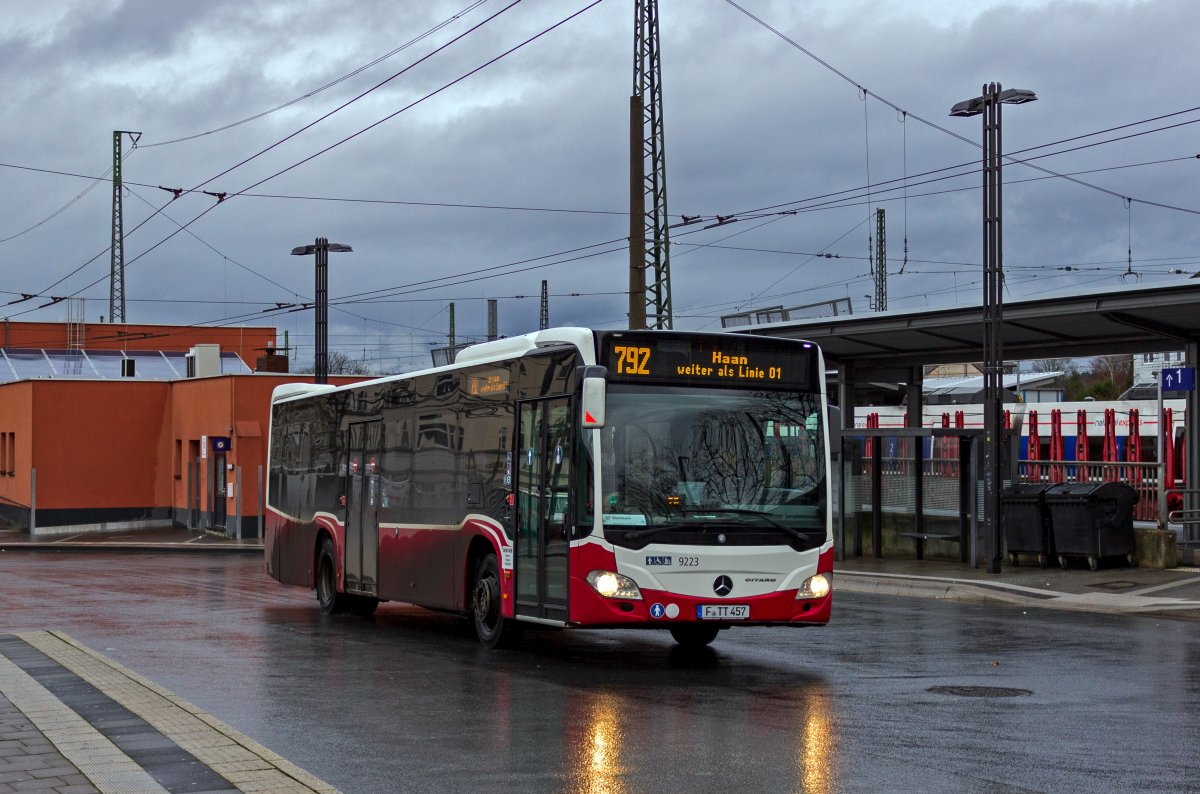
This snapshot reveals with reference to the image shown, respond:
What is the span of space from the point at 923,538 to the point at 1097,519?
481 cm

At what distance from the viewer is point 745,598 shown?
12.9 metres

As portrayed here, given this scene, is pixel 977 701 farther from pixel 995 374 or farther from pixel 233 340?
pixel 233 340

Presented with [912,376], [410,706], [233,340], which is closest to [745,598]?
[410,706]

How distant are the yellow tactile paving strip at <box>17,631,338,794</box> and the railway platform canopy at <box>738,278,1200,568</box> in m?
16.5

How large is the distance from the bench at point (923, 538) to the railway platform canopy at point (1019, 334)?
0.20 m

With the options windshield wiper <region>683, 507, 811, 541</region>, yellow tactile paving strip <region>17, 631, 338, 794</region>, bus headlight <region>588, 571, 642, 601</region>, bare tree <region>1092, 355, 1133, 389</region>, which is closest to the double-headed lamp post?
windshield wiper <region>683, 507, 811, 541</region>

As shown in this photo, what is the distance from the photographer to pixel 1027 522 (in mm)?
24266

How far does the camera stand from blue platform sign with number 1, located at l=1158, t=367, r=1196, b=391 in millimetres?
23766

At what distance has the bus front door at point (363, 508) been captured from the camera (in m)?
17.9

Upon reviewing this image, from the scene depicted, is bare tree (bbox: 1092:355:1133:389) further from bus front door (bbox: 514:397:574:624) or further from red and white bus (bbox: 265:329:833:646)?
bus front door (bbox: 514:397:574:624)

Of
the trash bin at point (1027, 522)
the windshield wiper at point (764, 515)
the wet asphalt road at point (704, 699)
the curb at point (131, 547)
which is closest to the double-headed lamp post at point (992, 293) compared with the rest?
the trash bin at point (1027, 522)

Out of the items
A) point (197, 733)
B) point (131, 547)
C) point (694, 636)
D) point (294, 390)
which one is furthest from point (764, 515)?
point (131, 547)

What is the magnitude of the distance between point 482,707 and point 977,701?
140 inches

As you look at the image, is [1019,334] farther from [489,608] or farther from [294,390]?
[489,608]
